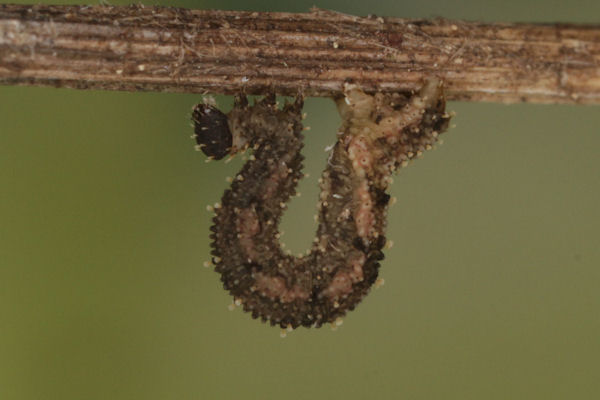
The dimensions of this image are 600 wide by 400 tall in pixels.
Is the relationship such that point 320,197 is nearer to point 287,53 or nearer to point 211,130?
point 211,130

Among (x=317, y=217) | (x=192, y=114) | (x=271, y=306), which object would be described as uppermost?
(x=192, y=114)

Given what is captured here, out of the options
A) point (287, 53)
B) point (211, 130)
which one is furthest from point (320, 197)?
point (287, 53)

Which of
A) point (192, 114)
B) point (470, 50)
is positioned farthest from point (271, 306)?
point (470, 50)

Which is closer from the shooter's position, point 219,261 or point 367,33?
point 367,33

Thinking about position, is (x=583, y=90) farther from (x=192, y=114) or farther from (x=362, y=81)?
(x=192, y=114)

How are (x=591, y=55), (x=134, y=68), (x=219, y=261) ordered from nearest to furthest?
1. (x=134, y=68)
2. (x=591, y=55)
3. (x=219, y=261)

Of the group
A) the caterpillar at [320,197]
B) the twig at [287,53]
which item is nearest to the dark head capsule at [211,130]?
the caterpillar at [320,197]

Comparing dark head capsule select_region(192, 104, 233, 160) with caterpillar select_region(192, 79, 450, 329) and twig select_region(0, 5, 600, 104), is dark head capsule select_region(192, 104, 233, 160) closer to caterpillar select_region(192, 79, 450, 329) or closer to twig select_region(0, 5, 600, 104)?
caterpillar select_region(192, 79, 450, 329)
